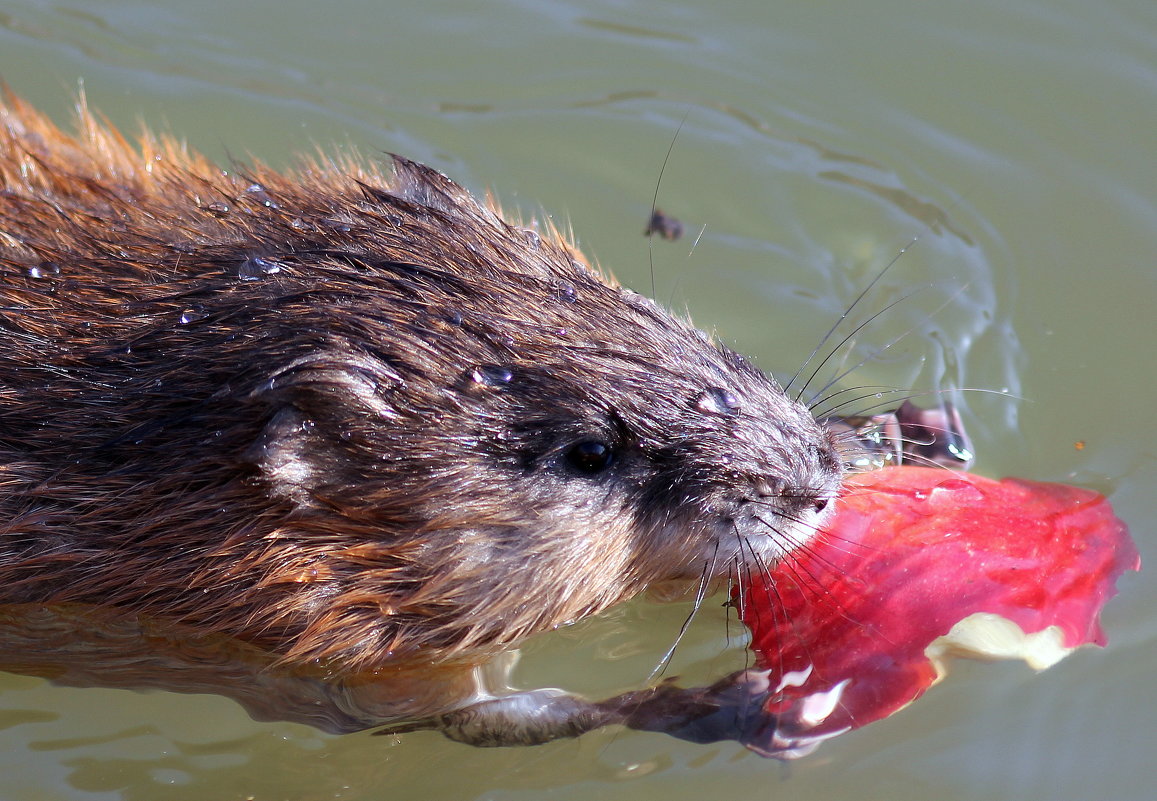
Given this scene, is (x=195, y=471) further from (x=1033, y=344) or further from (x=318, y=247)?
(x=1033, y=344)

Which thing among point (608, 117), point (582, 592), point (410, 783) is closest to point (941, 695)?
point (582, 592)

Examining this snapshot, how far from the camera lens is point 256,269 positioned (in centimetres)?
339

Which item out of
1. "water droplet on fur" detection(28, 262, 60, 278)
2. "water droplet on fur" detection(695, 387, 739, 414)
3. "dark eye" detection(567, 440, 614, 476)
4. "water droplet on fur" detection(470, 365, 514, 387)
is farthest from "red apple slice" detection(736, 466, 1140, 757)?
"water droplet on fur" detection(28, 262, 60, 278)

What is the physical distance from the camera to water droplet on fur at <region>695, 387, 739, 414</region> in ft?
11.1

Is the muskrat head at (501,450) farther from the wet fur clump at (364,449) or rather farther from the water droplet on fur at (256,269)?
the water droplet on fur at (256,269)

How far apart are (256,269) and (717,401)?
1260mm

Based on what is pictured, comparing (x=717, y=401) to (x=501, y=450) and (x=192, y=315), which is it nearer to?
(x=501, y=450)

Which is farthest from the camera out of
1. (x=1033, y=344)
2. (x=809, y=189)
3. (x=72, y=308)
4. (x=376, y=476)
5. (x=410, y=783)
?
(x=809, y=189)

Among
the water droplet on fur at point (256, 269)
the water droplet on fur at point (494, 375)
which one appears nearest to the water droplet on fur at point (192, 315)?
the water droplet on fur at point (256, 269)

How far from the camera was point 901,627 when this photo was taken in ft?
11.6

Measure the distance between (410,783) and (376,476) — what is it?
48.6 inches

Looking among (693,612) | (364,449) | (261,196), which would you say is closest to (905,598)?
(693,612)

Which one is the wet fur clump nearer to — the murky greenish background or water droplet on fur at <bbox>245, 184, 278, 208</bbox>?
water droplet on fur at <bbox>245, 184, 278, 208</bbox>

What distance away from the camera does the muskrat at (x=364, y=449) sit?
3207mm
